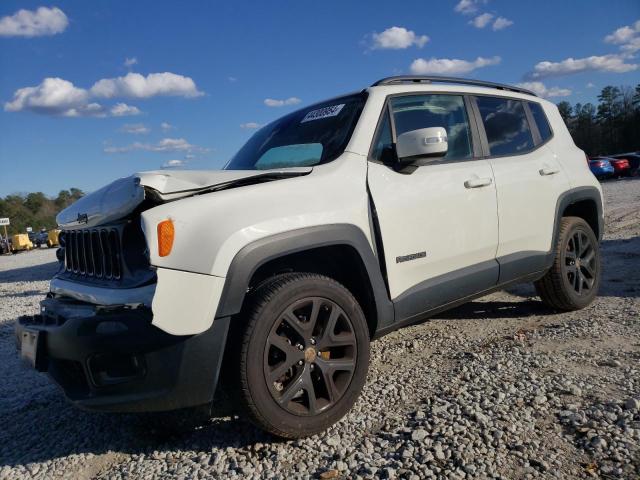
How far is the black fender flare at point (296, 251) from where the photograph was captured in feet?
7.26

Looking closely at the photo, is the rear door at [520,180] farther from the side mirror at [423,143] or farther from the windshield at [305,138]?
the windshield at [305,138]

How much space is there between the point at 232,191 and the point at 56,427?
6.38ft

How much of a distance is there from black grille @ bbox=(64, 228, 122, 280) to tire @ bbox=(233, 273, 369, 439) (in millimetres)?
709

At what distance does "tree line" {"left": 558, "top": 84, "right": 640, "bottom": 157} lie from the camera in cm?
5522

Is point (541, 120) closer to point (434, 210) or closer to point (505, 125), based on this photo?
point (505, 125)

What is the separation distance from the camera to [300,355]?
2414 mm

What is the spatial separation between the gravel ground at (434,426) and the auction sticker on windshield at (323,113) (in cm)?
177

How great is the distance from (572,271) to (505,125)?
56.9 inches

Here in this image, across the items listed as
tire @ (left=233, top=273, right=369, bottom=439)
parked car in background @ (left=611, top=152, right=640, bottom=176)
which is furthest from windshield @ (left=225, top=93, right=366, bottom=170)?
parked car in background @ (left=611, top=152, right=640, bottom=176)

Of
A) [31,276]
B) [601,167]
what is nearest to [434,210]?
[31,276]

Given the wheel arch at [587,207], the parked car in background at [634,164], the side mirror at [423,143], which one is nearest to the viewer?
the side mirror at [423,143]

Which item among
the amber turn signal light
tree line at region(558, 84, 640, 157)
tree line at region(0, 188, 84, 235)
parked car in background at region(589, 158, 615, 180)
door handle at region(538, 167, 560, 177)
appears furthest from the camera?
tree line at region(0, 188, 84, 235)

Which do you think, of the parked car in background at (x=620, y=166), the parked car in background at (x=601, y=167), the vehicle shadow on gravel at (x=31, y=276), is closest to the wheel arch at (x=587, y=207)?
the vehicle shadow on gravel at (x=31, y=276)

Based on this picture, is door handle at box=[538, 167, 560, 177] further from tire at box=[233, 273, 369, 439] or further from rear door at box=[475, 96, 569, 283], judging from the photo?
tire at box=[233, 273, 369, 439]
